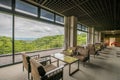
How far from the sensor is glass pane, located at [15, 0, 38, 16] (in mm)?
3543

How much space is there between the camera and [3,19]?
4.07 metres

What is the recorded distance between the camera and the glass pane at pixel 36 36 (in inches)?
211

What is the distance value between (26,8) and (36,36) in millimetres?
2814

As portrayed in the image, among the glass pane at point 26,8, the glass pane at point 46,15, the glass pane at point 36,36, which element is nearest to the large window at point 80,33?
the glass pane at point 36,36

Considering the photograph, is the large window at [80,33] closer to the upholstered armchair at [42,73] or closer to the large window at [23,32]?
the large window at [23,32]

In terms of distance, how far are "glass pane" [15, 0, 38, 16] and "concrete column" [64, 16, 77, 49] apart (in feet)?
8.32

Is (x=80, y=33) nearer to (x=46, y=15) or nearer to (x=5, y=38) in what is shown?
(x=46, y=15)

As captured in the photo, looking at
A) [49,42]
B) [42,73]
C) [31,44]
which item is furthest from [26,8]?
[49,42]

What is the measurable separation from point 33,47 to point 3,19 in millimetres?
3005

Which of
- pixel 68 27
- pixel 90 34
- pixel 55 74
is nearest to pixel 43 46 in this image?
pixel 68 27

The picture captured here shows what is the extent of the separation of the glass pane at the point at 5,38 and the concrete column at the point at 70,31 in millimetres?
3573

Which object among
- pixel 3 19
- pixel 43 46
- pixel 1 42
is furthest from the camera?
pixel 43 46

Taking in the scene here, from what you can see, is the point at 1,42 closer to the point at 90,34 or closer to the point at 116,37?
the point at 90,34

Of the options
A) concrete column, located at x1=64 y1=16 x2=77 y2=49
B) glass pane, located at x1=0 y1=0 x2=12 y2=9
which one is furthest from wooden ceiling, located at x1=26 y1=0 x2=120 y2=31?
glass pane, located at x1=0 y1=0 x2=12 y2=9
